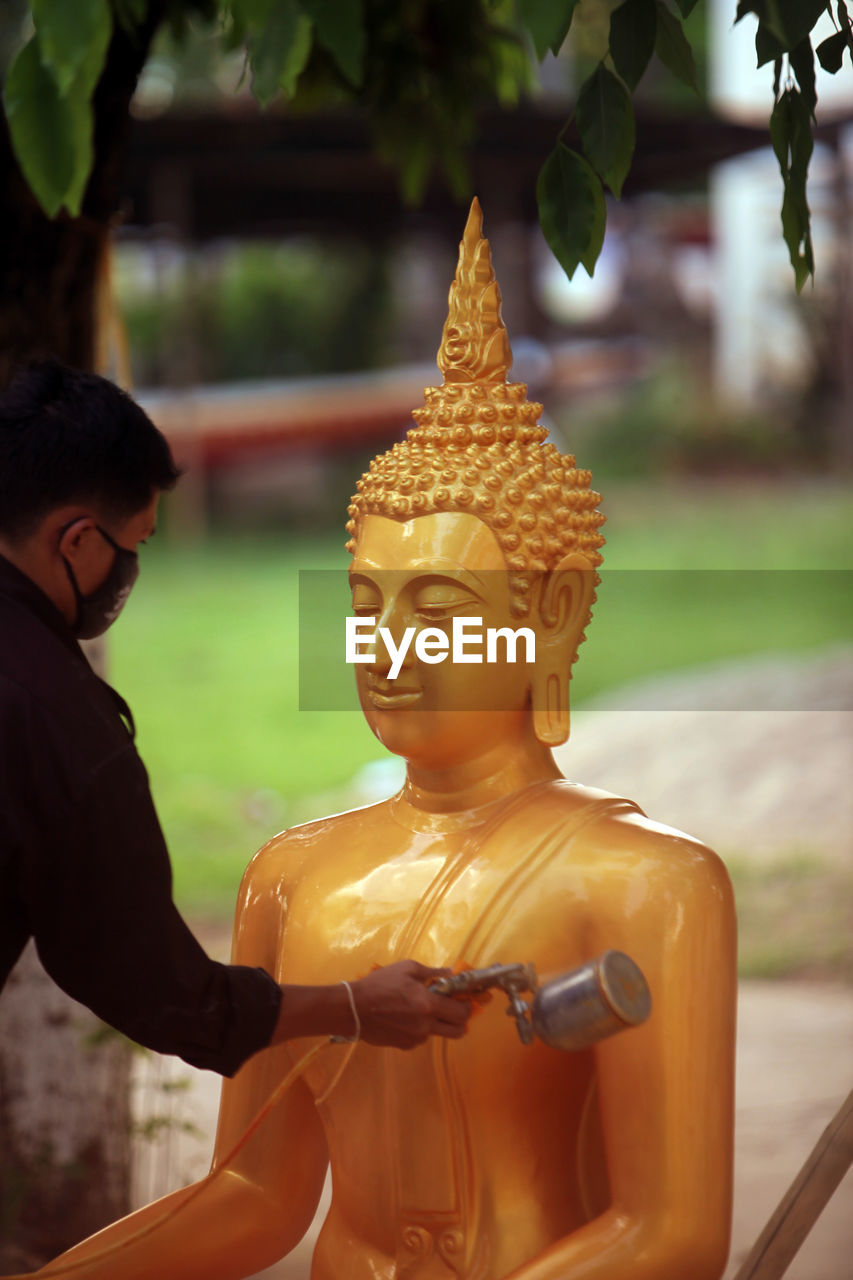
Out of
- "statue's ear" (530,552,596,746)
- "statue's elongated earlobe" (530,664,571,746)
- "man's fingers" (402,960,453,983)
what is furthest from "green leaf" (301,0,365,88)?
"man's fingers" (402,960,453,983)

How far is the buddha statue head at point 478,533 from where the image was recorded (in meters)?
2.00

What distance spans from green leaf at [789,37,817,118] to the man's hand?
119 cm

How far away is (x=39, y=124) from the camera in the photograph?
1.79 metres

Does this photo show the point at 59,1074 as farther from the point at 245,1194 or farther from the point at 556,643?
the point at 556,643

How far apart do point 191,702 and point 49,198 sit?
27.5 ft

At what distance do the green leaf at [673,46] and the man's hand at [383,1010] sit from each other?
1161 mm

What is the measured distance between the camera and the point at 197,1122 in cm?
439

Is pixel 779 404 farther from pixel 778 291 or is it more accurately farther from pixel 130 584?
pixel 130 584

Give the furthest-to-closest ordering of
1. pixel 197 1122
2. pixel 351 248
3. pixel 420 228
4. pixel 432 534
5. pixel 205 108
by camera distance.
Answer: pixel 351 248
pixel 420 228
pixel 205 108
pixel 197 1122
pixel 432 534

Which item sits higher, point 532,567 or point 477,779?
point 532,567

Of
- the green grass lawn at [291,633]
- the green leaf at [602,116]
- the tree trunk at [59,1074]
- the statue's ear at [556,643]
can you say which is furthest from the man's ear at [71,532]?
the green grass lawn at [291,633]

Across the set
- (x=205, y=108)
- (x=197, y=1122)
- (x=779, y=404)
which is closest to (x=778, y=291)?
(x=779, y=404)

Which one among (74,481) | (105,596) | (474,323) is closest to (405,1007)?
(105,596)

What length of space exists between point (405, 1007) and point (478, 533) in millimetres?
635
